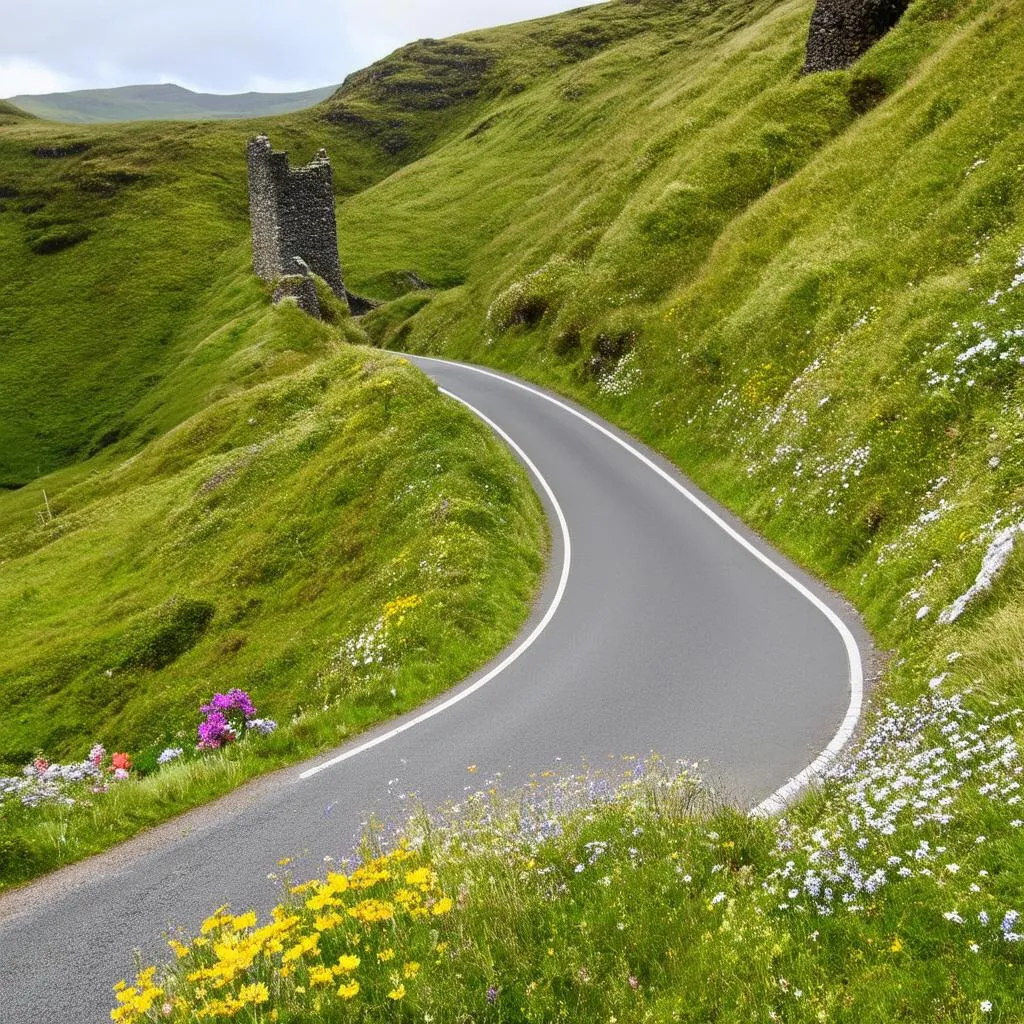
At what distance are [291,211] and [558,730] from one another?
194ft

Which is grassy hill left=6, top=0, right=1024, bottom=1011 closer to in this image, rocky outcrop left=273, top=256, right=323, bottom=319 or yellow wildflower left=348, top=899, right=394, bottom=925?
yellow wildflower left=348, top=899, right=394, bottom=925

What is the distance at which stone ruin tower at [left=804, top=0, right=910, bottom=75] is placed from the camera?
4872cm

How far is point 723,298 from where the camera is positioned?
37.5 meters

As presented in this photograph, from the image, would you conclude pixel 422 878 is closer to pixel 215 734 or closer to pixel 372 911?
pixel 372 911

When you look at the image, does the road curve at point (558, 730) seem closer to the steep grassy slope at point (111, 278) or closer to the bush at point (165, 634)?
the bush at point (165, 634)

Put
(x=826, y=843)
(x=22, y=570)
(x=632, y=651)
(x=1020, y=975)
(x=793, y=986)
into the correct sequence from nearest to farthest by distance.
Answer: (x=1020, y=975) → (x=793, y=986) → (x=826, y=843) → (x=632, y=651) → (x=22, y=570)

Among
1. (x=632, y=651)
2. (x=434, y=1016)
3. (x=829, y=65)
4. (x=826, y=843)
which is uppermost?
(x=829, y=65)

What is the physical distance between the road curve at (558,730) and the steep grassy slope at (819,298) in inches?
81.9

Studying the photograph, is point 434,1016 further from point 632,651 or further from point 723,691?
point 632,651

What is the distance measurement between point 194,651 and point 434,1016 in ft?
68.5

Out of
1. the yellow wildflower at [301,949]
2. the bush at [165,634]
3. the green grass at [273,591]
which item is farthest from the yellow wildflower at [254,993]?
the bush at [165,634]

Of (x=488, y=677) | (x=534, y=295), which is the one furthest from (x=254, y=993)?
(x=534, y=295)

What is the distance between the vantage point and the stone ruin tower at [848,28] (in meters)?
48.7

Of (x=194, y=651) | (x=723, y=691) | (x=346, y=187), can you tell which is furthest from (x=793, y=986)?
(x=346, y=187)
